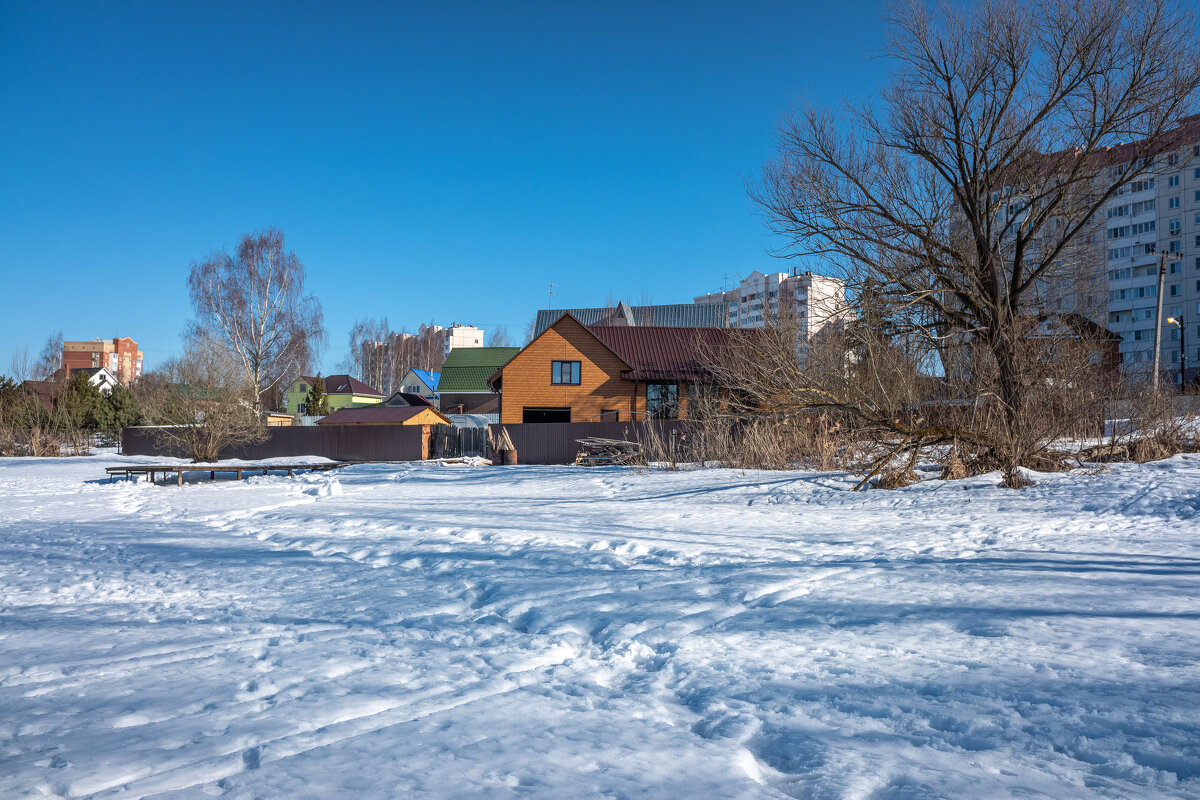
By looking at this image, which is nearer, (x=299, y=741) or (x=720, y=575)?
(x=299, y=741)

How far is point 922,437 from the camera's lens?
12633 mm

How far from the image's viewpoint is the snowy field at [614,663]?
273 centimetres

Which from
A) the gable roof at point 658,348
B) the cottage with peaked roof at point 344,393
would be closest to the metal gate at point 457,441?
the gable roof at point 658,348

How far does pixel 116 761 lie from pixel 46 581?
15.2 feet

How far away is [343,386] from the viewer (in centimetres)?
6862

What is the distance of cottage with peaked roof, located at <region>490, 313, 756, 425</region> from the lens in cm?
3167

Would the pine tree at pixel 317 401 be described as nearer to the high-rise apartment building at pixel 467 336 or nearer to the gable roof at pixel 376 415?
the gable roof at pixel 376 415

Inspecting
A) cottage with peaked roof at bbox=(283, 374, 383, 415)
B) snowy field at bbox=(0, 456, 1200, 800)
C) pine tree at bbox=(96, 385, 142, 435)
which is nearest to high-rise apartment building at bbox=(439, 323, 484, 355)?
cottage with peaked roof at bbox=(283, 374, 383, 415)

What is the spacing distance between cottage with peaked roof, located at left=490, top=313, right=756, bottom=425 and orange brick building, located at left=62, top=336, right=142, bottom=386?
137 meters

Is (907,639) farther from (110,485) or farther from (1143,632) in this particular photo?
(110,485)

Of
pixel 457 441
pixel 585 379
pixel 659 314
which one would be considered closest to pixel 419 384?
pixel 659 314

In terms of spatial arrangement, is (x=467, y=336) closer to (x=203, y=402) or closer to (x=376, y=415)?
(x=376, y=415)

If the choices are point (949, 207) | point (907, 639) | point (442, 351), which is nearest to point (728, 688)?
point (907, 639)

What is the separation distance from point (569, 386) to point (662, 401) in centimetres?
409
